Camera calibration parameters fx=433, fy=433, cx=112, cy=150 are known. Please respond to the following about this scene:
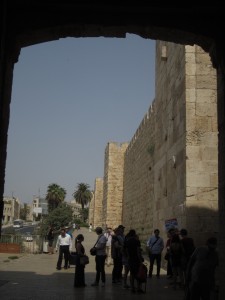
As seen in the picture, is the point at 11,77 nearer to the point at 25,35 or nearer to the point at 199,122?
the point at 25,35

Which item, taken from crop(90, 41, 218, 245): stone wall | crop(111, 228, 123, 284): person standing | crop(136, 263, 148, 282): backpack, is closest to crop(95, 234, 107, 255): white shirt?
crop(111, 228, 123, 284): person standing

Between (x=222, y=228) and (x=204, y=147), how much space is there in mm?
4245

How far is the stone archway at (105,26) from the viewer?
642 cm

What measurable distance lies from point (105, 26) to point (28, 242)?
15.8 m

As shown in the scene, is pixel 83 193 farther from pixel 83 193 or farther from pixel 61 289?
pixel 61 289

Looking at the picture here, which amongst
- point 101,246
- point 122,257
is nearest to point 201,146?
point 122,257

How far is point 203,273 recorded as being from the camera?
5496 mm

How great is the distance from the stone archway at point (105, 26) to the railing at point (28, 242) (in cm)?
1445

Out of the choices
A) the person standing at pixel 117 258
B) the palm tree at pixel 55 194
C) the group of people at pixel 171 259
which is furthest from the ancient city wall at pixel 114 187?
the palm tree at pixel 55 194

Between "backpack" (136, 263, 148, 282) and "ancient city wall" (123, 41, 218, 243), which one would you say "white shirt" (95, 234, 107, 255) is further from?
"ancient city wall" (123, 41, 218, 243)

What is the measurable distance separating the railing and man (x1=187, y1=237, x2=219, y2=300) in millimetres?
15109

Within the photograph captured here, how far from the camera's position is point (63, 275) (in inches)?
447

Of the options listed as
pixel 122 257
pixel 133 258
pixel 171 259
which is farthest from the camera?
pixel 122 257

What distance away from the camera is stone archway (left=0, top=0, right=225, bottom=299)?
642cm
